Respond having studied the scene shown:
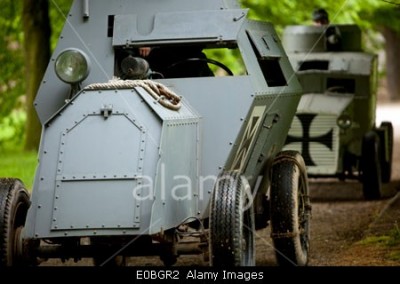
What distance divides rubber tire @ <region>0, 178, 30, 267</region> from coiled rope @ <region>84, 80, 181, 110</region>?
922mm

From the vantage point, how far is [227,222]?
8.20 m

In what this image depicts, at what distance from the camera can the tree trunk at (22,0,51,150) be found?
20.3m

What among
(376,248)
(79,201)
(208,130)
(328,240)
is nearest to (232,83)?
(208,130)

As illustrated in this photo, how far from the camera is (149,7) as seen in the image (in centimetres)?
1019

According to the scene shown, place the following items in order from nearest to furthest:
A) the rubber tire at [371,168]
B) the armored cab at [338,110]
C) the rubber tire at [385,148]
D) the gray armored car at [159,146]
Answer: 1. the gray armored car at [159,146]
2. the rubber tire at [371,168]
3. the armored cab at [338,110]
4. the rubber tire at [385,148]

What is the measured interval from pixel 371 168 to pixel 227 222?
8.59m

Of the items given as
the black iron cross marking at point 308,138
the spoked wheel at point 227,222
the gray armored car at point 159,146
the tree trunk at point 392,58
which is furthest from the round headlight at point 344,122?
the tree trunk at point 392,58

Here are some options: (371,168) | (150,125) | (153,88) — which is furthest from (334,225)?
(150,125)

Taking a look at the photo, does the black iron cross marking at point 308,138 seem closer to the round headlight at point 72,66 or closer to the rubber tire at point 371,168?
the rubber tire at point 371,168

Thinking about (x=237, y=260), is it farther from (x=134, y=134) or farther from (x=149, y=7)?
(x=149, y=7)

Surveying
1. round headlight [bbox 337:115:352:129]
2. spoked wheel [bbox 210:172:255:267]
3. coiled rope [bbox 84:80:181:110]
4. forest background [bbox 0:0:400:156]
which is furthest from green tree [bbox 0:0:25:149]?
spoked wheel [bbox 210:172:255:267]

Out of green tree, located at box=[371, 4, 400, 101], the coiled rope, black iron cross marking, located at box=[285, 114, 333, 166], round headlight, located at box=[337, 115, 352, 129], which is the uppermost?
green tree, located at box=[371, 4, 400, 101]

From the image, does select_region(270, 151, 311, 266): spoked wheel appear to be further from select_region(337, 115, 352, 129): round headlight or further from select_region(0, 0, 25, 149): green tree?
select_region(0, 0, 25, 149): green tree

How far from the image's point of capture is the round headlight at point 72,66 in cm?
951
